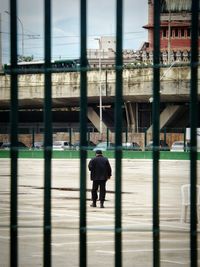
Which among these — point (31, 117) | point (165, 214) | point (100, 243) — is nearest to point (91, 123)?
point (31, 117)

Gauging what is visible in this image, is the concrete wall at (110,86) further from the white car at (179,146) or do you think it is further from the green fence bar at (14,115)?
the green fence bar at (14,115)

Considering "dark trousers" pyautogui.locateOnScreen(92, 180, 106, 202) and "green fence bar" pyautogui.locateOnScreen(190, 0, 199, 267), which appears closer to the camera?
"green fence bar" pyautogui.locateOnScreen(190, 0, 199, 267)

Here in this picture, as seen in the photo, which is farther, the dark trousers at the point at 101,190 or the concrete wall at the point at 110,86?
the concrete wall at the point at 110,86

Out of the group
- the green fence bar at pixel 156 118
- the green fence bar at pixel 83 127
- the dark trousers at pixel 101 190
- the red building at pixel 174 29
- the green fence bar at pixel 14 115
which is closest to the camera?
the green fence bar at pixel 156 118

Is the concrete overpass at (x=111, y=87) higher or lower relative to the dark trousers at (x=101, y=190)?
higher

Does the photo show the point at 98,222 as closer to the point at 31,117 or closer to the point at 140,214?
the point at 140,214

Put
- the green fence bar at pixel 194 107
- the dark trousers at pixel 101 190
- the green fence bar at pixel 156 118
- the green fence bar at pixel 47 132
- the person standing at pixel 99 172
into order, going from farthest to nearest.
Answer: the person standing at pixel 99 172
the dark trousers at pixel 101 190
the green fence bar at pixel 47 132
the green fence bar at pixel 156 118
the green fence bar at pixel 194 107

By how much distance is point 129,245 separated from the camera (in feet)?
37.5

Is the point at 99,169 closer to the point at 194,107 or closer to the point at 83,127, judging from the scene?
the point at 83,127

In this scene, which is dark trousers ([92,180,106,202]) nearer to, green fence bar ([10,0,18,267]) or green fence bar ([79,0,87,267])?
green fence bar ([10,0,18,267])

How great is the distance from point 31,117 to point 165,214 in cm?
5090

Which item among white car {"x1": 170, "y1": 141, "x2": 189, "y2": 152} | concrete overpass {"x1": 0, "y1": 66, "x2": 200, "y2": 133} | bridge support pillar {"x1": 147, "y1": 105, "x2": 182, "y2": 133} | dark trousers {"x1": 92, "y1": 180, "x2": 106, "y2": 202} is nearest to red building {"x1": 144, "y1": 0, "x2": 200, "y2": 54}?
bridge support pillar {"x1": 147, "y1": 105, "x2": 182, "y2": 133}

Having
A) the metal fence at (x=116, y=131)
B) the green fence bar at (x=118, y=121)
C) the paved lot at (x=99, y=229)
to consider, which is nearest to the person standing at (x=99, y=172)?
the paved lot at (x=99, y=229)

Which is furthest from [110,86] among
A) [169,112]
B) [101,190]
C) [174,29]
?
[174,29]
